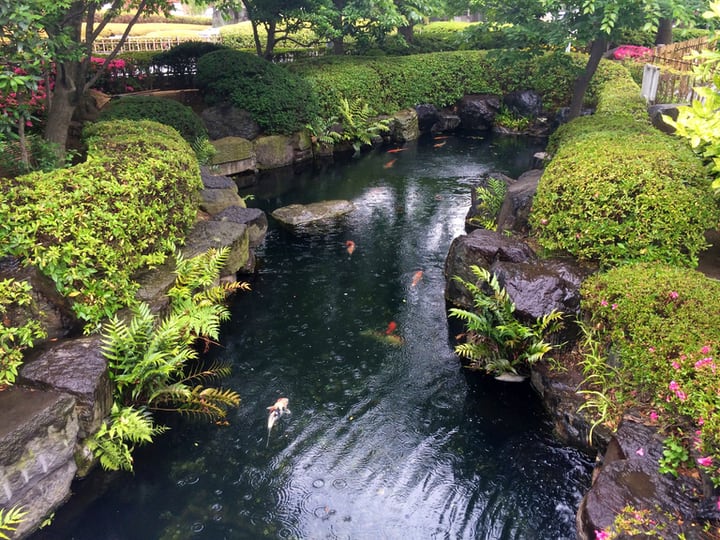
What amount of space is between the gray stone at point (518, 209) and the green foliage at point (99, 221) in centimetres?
509

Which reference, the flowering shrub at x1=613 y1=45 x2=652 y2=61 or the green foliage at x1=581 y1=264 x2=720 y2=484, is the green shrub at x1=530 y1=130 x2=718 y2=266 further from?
the flowering shrub at x1=613 y1=45 x2=652 y2=61

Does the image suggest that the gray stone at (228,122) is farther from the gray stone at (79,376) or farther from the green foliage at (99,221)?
the gray stone at (79,376)

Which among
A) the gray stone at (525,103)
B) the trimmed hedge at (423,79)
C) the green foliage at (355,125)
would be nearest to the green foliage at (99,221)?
the green foliage at (355,125)

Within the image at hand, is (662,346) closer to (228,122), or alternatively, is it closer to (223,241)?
(223,241)

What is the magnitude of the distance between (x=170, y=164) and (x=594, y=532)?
6.97m

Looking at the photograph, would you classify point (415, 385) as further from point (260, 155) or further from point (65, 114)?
point (260, 155)

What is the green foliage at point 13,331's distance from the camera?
526cm

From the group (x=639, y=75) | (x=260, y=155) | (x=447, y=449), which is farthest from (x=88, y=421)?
(x=639, y=75)

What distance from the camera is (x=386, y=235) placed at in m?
11.2

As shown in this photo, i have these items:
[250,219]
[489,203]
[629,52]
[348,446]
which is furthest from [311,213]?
[629,52]

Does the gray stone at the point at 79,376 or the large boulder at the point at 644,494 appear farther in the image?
the gray stone at the point at 79,376

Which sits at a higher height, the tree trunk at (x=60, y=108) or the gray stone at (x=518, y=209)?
the tree trunk at (x=60, y=108)

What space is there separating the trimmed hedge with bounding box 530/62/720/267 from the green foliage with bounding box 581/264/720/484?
20.9 inches

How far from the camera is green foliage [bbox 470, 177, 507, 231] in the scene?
1067 centimetres
